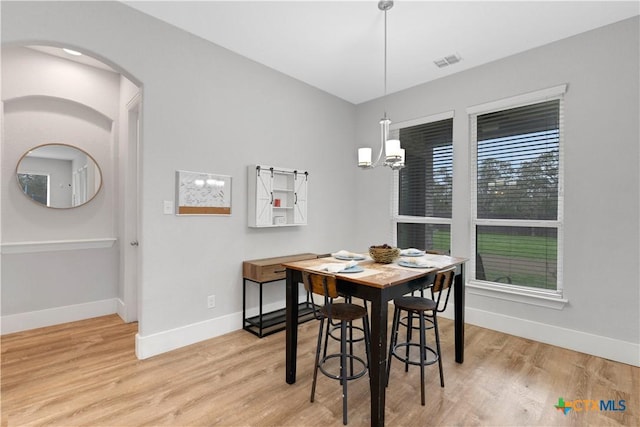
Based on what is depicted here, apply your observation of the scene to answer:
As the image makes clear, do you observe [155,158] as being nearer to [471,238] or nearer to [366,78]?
[366,78]

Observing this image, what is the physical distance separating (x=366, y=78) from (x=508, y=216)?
2429mm

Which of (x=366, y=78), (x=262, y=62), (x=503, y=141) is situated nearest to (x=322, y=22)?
(x=262, y=62)

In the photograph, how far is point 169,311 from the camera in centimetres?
297

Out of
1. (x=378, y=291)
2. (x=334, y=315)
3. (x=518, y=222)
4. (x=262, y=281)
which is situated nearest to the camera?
(x=378, y=291)

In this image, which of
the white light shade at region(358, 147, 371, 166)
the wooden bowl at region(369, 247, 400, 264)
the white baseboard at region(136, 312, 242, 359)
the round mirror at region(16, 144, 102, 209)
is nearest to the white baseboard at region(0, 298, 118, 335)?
the round mirror at region(16, 144, 102, 209)

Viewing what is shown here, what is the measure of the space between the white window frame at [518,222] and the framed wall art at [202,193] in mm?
2885

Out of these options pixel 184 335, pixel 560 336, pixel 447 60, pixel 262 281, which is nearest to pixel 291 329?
pixel 262 281

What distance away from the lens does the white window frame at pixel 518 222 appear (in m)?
3.16

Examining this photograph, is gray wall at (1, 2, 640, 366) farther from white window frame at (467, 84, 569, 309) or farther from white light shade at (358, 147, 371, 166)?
white light shade at (358, 147, 371, 166)

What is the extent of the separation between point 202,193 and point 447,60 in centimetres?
310

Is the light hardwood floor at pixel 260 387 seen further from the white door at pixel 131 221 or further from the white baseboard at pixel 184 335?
the white door at pixel 131 221

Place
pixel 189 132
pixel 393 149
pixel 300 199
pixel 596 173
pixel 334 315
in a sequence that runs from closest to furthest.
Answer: pixel 334 315 → pixel 393 149 → pixel 596 173 → pixel 189 132 → pixel 300 199

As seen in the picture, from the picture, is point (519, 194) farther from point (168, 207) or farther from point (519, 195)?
point (168, 207)

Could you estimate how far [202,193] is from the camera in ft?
10.4
